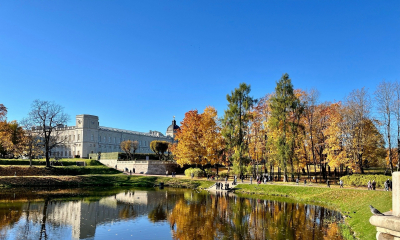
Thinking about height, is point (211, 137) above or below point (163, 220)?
above

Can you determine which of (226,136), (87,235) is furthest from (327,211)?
(226,136)

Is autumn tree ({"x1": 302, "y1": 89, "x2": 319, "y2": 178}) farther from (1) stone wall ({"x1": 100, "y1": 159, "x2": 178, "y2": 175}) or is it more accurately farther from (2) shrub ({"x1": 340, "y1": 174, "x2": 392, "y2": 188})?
(1) stone wall ({"x1": 100, "y1": 159, "x2": 178, "y2": 175})

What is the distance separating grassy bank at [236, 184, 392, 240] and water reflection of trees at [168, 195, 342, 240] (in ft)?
4.09

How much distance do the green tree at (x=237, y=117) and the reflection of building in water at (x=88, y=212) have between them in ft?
55.2

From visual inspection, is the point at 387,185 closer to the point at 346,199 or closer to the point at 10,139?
the point at 346,199

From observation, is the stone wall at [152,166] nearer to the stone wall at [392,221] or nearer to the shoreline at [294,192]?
the shoreline at [294,192]

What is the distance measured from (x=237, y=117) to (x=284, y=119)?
23.9 feet

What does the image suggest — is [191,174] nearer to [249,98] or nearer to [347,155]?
[249,98]

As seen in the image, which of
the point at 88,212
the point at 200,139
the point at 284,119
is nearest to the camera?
the point at 88,212

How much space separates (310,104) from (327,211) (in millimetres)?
20374

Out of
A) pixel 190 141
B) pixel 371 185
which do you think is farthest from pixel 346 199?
pixel 190 141

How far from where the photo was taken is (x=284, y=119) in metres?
38.2

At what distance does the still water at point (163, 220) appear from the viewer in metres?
15.6

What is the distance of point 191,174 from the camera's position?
48844mm
